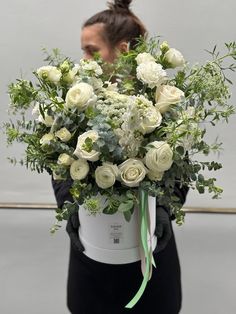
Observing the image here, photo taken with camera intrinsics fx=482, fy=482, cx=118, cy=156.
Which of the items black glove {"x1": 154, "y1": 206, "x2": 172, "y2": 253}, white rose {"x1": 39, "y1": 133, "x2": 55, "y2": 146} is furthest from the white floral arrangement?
black glove {"x1": 154, "y1": 206, "x2": 172, "y2": 253}

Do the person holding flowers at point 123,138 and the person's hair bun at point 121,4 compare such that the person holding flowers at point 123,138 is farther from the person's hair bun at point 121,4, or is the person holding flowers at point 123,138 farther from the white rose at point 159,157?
the person's hair bun at point 121,4

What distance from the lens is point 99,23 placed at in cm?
148

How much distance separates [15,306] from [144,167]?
134 centimetres

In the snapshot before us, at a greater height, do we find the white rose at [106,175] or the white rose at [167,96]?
the white rose at [167,96]

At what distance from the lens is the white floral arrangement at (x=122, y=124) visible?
0.88m

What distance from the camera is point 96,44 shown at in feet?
4.67

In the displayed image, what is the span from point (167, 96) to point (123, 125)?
117 millimetres

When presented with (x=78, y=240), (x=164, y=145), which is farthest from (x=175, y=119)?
(x=78, y=240)

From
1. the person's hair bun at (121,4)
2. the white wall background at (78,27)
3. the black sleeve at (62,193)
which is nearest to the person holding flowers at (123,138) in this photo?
the black sleeve at (62,193)

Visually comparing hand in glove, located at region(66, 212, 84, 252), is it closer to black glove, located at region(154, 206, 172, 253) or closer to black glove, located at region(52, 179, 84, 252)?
black glove, located at region(52, 179, 84, 252)

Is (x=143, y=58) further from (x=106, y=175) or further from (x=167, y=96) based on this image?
(x=106, y=175)

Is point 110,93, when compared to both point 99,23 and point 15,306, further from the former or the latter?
point 15,306

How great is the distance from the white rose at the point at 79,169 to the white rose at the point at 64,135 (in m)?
0.05

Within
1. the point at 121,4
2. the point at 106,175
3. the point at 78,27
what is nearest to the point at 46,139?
the point at 106,175
